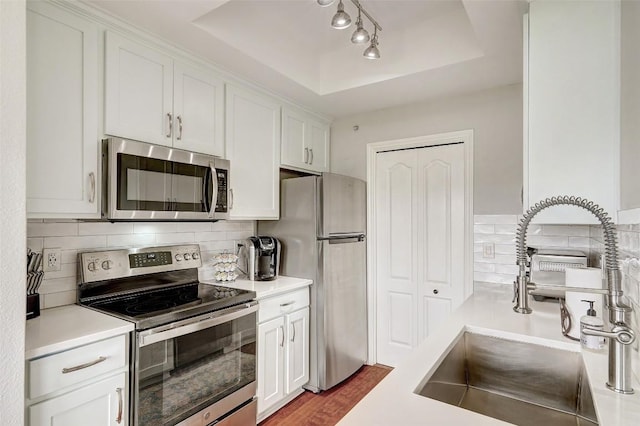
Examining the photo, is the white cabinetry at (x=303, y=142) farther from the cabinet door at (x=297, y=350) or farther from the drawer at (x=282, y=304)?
the cabinet door at (x=297, y=350)

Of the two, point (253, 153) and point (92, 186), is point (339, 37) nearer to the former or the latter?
point (253, 153)

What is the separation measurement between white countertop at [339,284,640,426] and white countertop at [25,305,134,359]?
1128mm

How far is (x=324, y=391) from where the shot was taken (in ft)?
8.89

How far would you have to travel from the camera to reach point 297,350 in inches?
101

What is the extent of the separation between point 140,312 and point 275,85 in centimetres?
179

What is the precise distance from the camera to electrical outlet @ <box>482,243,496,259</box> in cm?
258

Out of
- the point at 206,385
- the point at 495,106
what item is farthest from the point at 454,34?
the point at 206,385

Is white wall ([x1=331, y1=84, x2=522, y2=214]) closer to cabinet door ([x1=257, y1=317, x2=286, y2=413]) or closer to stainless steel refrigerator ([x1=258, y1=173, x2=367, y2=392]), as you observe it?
stainless steel refrigerator ([x1=258, y1=173, x2=367, y2=392])

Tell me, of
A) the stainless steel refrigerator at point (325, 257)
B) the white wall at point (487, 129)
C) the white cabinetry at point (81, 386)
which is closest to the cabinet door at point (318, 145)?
the stainless steel refrigerator at point (325, 257)

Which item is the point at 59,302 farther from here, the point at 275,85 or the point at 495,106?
the point at 495,106

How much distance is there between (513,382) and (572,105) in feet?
3.76

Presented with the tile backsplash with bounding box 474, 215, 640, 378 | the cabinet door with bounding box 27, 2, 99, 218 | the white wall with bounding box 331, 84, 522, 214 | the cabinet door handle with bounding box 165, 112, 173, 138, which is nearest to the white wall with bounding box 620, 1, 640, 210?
the tile backsplash with bounding box 474, 215, 640, 378

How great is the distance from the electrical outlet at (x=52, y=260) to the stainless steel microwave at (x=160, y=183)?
1.15 feet

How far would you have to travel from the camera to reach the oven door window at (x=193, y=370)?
158 centimetres
